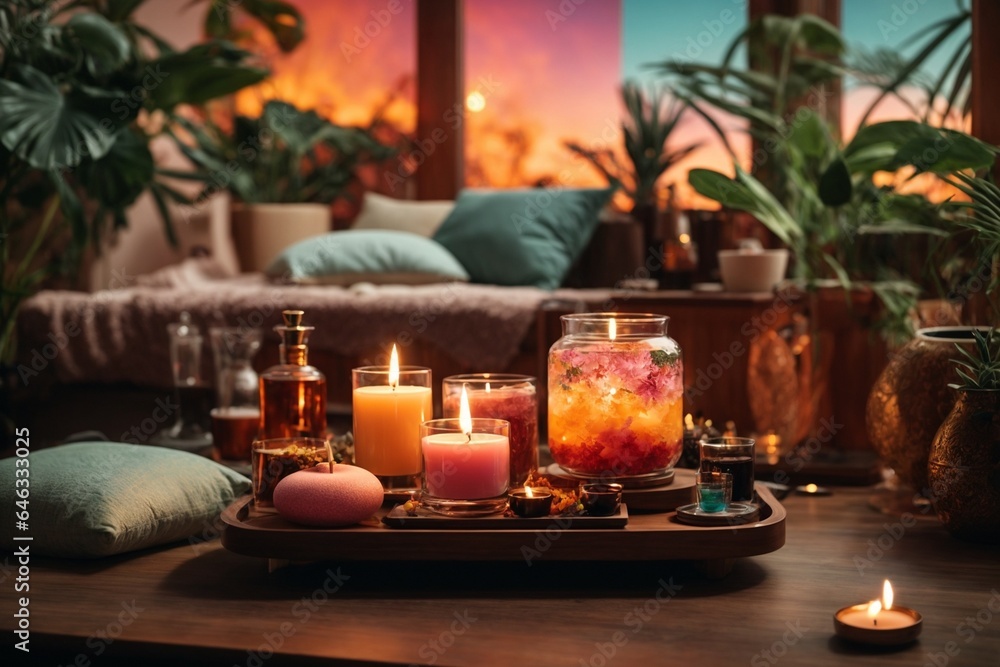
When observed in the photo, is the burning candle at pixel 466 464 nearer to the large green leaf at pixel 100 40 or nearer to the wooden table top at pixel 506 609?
the wooden table top at pixel 506 609

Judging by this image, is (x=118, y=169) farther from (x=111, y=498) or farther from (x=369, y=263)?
(x=111, y=498)

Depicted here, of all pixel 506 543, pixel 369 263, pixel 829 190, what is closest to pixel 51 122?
pixel 369 263

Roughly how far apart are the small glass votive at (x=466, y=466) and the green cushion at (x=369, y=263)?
94.9 inches

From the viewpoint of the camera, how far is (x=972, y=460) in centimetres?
138

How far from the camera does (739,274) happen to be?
2.95 meters

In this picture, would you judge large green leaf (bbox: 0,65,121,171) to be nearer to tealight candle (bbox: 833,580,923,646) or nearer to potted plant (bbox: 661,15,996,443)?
potted plant (bbox: 661,15,996,443)

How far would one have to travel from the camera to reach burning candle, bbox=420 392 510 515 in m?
1.23

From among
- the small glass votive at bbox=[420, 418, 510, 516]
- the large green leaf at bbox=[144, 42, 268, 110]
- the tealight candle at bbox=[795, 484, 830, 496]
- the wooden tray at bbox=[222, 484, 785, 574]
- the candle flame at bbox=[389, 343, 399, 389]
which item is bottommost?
the tealight candle at bbox=[795, 484, 830, 496]

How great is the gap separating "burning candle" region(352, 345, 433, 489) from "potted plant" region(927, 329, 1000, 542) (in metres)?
0.65

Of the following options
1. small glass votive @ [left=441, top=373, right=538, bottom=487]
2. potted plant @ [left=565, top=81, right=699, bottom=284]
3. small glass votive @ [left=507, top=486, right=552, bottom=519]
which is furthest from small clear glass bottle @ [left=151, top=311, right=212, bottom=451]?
potted plant @ [left=565, top=81, right=699, bottom=284]

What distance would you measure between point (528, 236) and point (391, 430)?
2.38 m

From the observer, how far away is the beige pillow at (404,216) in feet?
13.6

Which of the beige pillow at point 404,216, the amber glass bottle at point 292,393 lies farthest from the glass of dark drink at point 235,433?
the beige pillow at point 404,216

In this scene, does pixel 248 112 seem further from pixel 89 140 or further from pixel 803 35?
pixel 803 35
